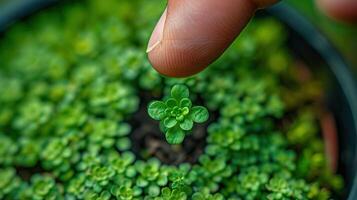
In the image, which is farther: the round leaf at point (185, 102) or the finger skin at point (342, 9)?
the finger skin at point (342, 9)

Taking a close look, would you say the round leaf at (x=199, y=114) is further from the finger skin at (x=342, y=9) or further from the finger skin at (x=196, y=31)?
the finger skin at (x=342, y=9)

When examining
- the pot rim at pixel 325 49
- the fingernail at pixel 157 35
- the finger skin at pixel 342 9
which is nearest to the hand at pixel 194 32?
the fingernail at pixel 157 35

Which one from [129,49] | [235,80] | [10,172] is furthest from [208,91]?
[10,172]

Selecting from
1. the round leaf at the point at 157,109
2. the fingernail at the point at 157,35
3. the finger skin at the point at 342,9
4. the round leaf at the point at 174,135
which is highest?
the fingernail at the point at 157,35

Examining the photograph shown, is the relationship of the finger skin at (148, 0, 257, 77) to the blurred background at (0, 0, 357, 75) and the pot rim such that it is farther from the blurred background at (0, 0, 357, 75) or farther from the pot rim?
the blurred background at (0, 0, 357, 75)

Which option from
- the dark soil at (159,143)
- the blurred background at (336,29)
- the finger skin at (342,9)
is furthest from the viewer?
the blurred background at (336,29)

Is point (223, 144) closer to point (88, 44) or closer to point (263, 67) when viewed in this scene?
point (263, 67)

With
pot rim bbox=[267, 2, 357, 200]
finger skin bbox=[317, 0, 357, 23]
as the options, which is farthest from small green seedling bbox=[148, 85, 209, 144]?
finger skin bbox=[317, 0, 357, 23]

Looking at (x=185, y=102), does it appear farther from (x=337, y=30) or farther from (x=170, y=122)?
(x=337, y=30)
